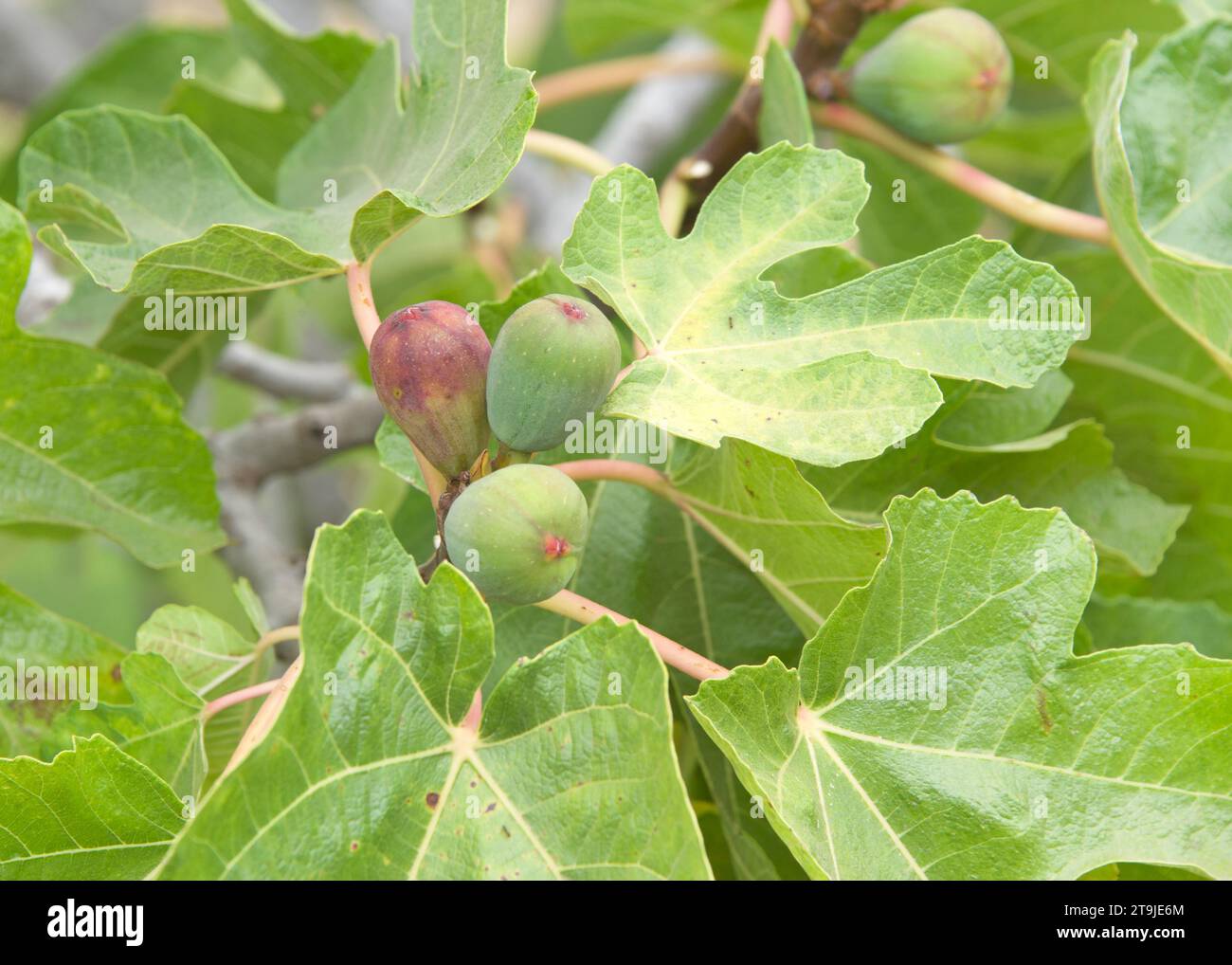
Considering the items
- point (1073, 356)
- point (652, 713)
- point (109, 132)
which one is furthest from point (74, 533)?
point (1073, 356)

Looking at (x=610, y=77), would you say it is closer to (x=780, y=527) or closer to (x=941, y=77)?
(x=941, y=77)

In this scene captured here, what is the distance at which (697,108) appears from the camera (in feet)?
6.36

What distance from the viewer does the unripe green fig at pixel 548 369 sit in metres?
0.71

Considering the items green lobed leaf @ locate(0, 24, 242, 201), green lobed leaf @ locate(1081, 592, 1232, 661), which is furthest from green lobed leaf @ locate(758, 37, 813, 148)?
green lobed leaf @ locate(0, 24, 242, 201)

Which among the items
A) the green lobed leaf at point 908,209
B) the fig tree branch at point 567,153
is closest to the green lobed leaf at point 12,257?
the fig tree branch at point 567,153

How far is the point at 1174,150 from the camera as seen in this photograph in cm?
111

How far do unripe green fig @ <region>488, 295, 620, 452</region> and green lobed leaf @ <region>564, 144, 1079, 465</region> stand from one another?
0.04 meters

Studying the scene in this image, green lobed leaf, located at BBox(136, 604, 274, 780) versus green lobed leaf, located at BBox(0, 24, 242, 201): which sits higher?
green lobed leaf, located at BBox(0, 24, 242, 201)

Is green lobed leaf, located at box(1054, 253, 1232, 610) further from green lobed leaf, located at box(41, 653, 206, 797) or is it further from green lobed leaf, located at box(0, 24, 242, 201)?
green lobed leaf, located at box(0, 24, 242, 201)

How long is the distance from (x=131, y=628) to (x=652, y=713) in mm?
1317

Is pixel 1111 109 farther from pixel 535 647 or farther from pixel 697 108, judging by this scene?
pixel 697 108

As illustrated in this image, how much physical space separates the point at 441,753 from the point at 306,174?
0.66 metres

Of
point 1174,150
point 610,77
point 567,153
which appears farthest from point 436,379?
point 610,77

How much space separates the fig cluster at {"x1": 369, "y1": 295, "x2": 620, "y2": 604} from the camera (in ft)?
2.27
